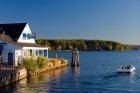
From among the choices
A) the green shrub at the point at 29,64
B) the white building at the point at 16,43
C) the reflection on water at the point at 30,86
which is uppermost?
the white building at the point at 16,43

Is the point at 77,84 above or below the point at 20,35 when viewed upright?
below

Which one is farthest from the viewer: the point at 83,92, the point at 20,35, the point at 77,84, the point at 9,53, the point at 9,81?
the point at 20,35

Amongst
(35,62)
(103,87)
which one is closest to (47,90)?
(103,87)

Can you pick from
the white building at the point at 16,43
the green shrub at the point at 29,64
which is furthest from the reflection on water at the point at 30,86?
the white building at the point at 16,43

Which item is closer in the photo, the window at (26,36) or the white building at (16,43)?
the white building at (16,43)

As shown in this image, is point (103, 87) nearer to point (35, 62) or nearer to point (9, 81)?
point (9, 81)

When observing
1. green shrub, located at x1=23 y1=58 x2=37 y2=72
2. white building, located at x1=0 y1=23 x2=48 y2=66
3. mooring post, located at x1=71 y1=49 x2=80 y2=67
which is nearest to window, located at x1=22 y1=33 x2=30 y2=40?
white building, located at x1=0 y1=23 x2=48 y2=66

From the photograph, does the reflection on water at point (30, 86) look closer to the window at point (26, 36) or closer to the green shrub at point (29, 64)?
the green shrub at point (29, 64)

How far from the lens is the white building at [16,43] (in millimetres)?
65750

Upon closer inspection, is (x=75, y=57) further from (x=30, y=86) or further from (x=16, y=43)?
(x=30, y=86)

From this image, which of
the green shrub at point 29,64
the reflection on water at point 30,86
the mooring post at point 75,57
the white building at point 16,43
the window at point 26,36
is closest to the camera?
the reflection on water at point 30,86

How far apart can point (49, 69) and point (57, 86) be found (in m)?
24.7

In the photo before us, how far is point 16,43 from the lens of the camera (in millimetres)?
67312

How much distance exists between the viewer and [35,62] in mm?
66375
